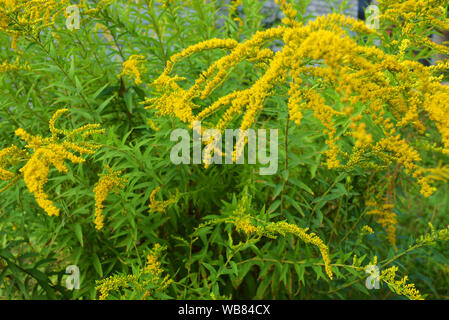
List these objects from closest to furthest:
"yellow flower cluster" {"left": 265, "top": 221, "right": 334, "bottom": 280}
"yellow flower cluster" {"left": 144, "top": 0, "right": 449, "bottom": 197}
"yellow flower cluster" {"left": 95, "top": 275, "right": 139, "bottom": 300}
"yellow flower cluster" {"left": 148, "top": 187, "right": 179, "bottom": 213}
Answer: "yellow flower cluster" {"left": 144, "top": 0, "right": 449, "bottom": 197}, "yellow flower cluster" {"left": 265, "top": 221, "right": 334, "bottom": 280}, "yellow flower cluster" {"left": 95, "top": 275, "right": 139, "bottom": 300}, "yellow flower cluster" {"left": 148, "top": 187, "right": 179, "bottom": 213}

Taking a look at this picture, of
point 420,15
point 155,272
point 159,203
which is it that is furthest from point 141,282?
point 420,15

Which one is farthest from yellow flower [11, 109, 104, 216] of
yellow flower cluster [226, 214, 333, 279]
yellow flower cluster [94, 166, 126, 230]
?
yellow flower cluster [226, 214, 333, 279]

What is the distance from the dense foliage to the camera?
1.07 m

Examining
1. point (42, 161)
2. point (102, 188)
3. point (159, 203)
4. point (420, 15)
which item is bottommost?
point (159, 203)

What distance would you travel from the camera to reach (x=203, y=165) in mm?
1866

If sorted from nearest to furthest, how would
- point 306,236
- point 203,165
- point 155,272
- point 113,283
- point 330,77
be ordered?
1. point 330,77
2. point 306,236
3. point 113,283
4. point 155,272
5. point 203,165

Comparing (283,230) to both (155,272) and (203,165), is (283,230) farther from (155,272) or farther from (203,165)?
(203,165)

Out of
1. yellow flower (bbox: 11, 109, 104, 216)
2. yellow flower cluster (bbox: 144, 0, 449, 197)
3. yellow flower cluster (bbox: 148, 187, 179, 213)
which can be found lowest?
yellow flower cluster (bbox: 148, 187, 179, 213)

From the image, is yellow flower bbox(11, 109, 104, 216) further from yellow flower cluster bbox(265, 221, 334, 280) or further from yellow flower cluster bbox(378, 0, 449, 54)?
yellow flower cluster bbox(378, 0, 449, 54)

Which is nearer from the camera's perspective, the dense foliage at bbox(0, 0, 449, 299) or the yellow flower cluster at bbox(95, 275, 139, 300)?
the dense foliage at bbox(0, 0, 449, 299)

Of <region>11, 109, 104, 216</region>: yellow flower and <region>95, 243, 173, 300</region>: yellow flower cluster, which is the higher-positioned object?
<region>11, 109, 104, 216</region>: yellow flower

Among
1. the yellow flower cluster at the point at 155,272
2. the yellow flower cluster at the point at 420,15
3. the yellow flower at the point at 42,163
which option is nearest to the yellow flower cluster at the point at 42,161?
the yellow flower at the point at 42,163

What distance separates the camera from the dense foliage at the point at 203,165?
3.52 ft
